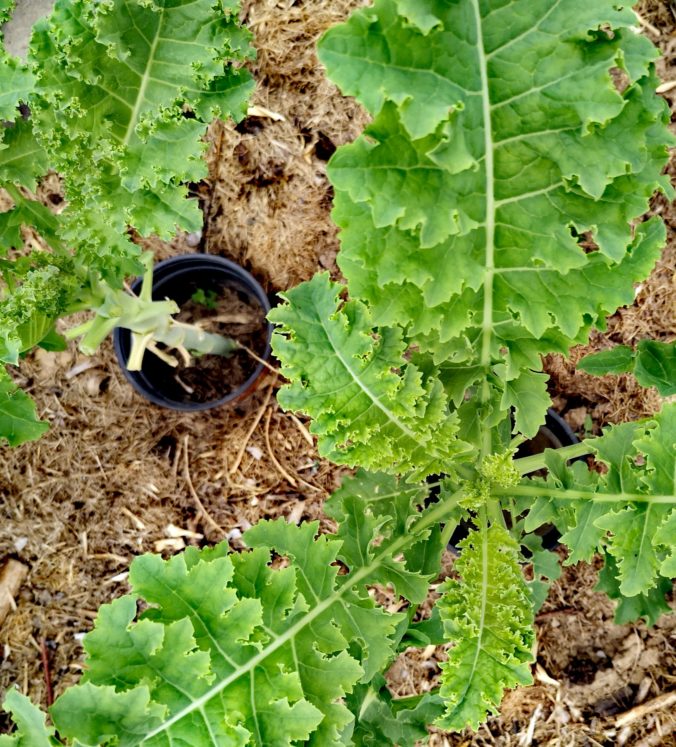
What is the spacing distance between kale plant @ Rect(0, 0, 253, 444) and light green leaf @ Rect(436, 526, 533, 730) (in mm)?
1050

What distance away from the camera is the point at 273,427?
2895 millimetres

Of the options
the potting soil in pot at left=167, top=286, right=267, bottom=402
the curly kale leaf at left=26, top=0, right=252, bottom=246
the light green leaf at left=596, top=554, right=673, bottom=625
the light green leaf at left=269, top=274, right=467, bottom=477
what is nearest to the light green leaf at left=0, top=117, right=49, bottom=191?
the curly kale leaf at left=26, top=0, right=252, bottom=246

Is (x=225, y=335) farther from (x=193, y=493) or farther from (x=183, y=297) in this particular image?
(x=193, y=493)

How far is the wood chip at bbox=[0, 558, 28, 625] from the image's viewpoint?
295cm

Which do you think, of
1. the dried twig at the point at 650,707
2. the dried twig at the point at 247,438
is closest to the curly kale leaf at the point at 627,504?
the dried twig at the point at 650,707

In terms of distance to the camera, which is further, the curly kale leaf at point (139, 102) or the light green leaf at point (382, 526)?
the light green leaf at point (382, 526)

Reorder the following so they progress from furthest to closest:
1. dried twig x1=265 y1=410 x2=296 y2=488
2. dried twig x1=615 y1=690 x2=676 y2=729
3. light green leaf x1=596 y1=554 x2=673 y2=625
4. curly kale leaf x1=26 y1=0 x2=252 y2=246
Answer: dried twig x1=265 y1=410 x2=296 y2=488
dried twig x1=615 y1=690 x2=676 y2=729
light green leaf x1=596 y1=554 x2=673 y2=625
curly kale leaf x1=26 y1=0 x2=252 y2=246

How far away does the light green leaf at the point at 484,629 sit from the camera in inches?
65.4

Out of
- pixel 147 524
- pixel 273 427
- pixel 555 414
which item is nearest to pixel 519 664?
pixel 555 414

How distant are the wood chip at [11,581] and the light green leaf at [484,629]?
6.08 ft

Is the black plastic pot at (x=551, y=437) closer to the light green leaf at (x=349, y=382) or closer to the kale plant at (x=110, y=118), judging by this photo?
the light green leaf at (x=349, y=382)

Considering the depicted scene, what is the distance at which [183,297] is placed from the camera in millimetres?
2885

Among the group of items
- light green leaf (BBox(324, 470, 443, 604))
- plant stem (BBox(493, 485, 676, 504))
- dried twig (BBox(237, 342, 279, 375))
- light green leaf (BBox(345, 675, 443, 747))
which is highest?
plant stem (BBox(493, 485, 676, 504))

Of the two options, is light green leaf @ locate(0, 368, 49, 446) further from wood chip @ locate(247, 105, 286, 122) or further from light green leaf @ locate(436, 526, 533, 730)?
wood chip @ locate(247, 105, 286, 122)
